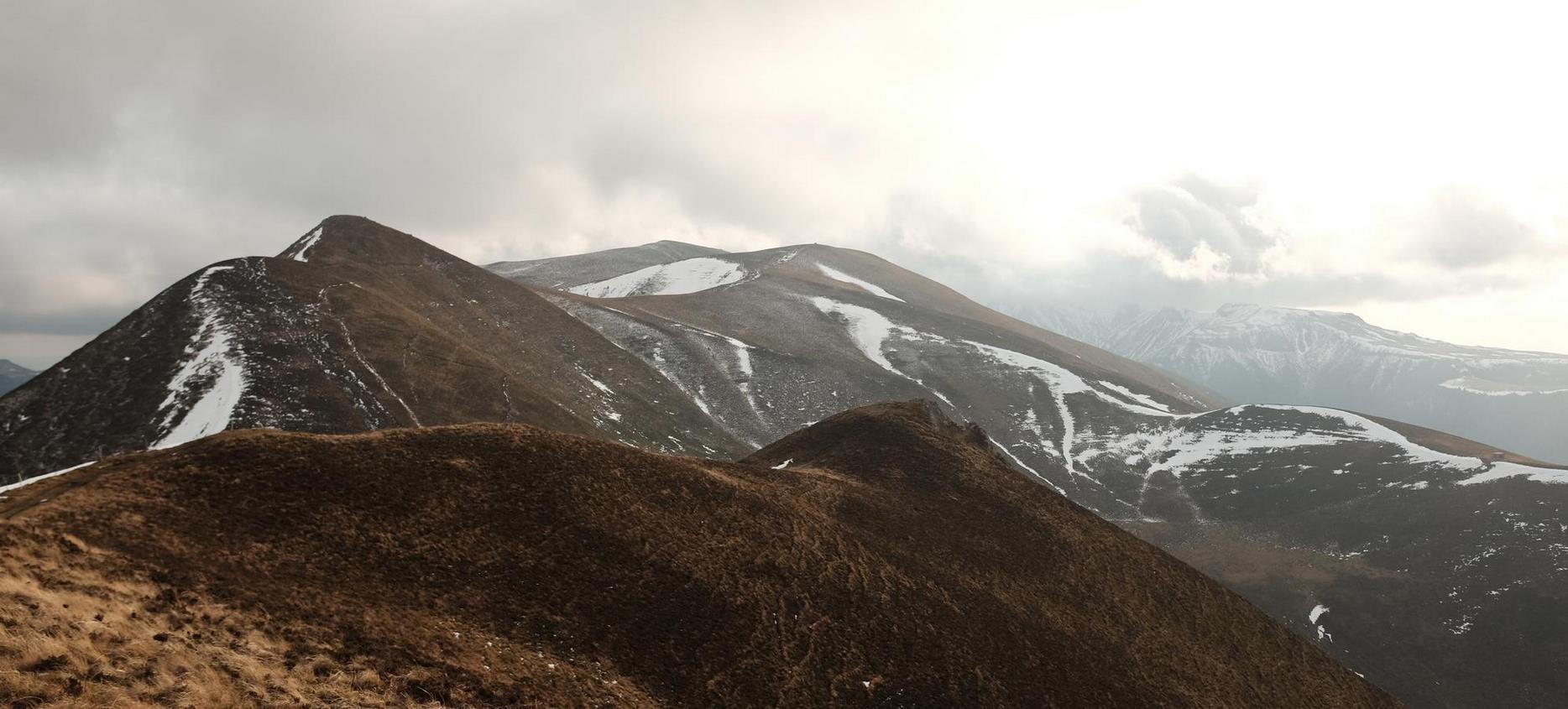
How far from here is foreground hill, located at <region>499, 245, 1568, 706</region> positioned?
71.6 meters

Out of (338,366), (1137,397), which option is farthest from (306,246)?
(1137,397)

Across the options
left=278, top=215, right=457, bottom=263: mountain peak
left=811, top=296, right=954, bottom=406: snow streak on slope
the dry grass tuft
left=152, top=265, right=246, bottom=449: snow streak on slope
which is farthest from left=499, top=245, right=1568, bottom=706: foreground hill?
the dry grass tuft

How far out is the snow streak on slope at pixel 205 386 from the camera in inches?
2169

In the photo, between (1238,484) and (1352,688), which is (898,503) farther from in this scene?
(1238,484)

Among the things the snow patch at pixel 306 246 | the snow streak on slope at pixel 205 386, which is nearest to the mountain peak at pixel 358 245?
the snow patch at pixel 306 246

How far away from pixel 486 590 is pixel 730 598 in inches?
355

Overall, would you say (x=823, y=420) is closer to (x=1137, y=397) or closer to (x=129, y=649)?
(x=129, y=649)

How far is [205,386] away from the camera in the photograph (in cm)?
6059

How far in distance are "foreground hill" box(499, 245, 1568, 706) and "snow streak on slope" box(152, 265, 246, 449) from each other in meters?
70.0

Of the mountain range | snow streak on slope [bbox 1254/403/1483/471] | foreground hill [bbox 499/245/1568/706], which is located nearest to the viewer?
the mountain range

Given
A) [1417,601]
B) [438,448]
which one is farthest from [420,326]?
[1417,601]

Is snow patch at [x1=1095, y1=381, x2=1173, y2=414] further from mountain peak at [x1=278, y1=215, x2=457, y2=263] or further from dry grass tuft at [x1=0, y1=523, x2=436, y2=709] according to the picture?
dry grass tuft at [x1=0, y1=523, x2=436, y2=709]

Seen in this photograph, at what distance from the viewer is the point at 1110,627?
35.0 meters

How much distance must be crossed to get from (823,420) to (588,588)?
126ft
